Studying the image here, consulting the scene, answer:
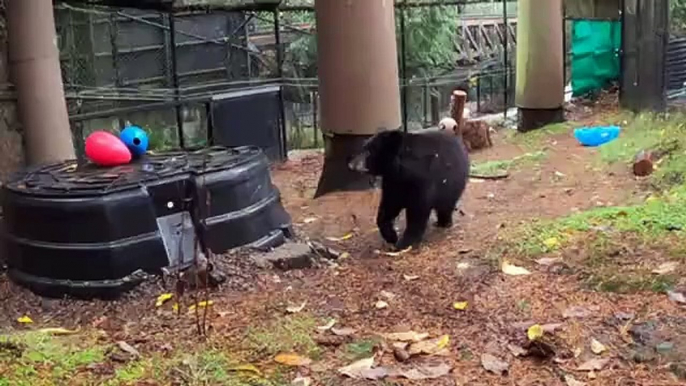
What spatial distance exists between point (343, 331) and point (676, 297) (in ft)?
4.68

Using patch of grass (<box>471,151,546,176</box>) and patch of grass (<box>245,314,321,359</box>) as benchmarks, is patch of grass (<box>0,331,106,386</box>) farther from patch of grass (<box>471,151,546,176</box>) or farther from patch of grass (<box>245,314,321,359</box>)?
patch of grass (<box>471,151,546,176</box>)

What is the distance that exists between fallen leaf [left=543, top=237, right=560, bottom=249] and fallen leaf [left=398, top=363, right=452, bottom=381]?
1.81m

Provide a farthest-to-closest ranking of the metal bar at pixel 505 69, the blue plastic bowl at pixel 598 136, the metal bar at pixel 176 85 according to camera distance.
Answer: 1. the metal bar at pixel 505 69
2. the metal bar at pixel 176 85
3. the blue plastic bowl at pixel 598 136

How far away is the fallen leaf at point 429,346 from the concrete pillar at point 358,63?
4788 mm

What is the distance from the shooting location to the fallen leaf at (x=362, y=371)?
9.95 feet

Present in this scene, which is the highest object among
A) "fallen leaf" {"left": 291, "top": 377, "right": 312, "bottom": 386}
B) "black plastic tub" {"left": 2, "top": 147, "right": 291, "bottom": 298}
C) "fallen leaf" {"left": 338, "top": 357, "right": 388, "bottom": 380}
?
"black plastic tub" {"left": 2, "top": 147, "right": 291, "bottom": 298}

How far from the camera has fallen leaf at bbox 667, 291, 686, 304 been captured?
12.1 ft

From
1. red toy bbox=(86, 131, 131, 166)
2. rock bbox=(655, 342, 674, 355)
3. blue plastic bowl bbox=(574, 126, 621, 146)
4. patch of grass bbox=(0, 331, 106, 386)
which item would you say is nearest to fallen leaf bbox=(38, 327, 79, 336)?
patch of grass bbox=(0, 331, 106, 386)

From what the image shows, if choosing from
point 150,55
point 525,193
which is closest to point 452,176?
point 525,193

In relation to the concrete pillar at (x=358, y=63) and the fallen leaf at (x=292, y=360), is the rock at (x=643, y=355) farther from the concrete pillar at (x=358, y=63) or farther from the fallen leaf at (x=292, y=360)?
the concrete pillar at (x=358, y=63)

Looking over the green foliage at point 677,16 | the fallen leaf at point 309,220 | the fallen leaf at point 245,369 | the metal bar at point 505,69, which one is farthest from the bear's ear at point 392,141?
the metal bar at point 505,69

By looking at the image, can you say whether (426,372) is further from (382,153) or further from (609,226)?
(382,153)

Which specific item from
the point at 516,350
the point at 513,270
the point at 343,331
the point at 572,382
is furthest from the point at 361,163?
the point at 572,382

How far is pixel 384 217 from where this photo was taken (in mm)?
5980
